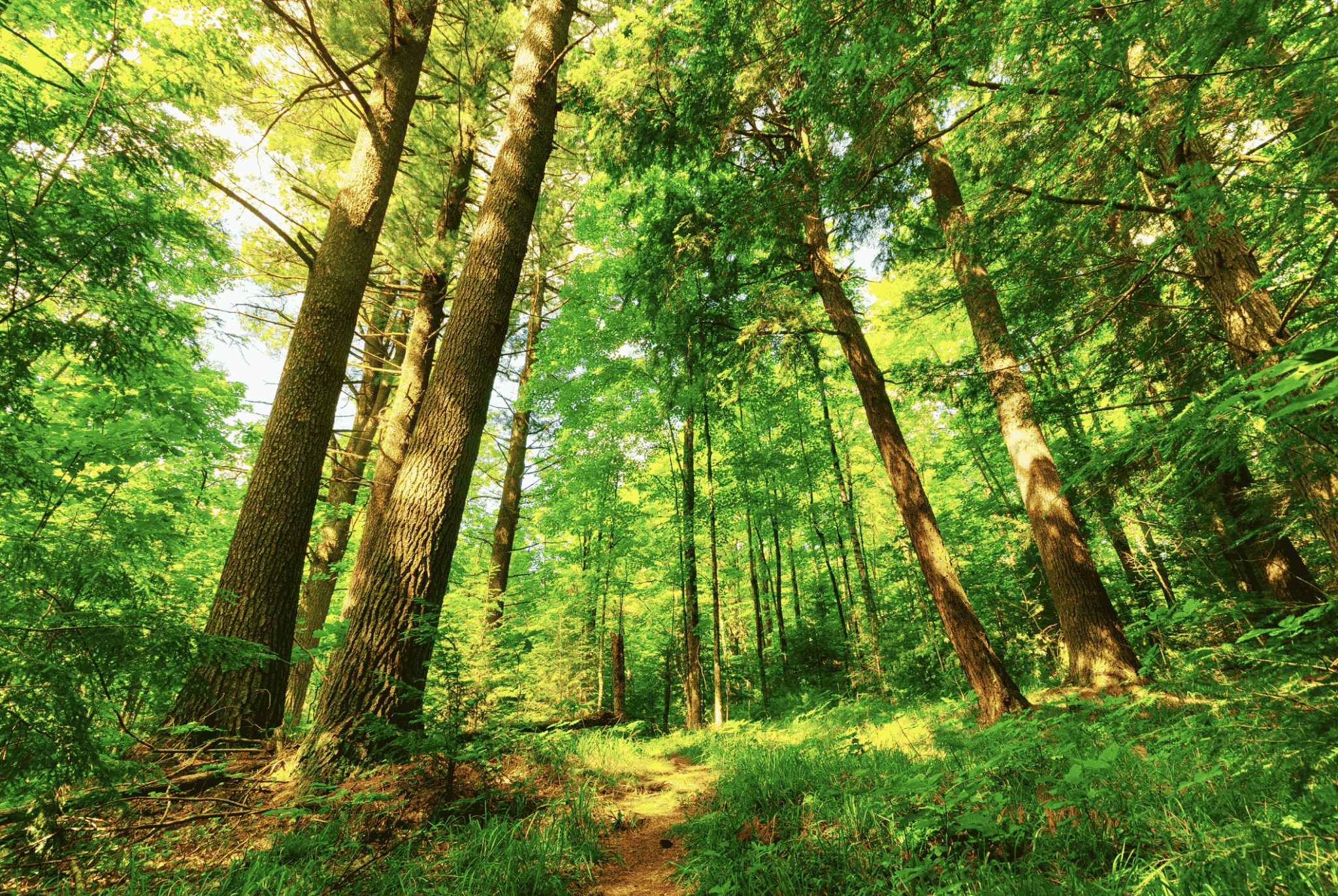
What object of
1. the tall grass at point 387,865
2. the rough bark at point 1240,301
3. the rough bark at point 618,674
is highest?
the rough bark at point 1240,301

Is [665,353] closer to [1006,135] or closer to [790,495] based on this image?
[1006,135]

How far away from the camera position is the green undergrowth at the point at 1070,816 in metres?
1.62

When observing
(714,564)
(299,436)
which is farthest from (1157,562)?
(299,436)

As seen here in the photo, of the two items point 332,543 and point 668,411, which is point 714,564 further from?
point 332,543

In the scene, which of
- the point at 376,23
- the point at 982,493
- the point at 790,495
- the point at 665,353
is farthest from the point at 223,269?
the point at 982,493

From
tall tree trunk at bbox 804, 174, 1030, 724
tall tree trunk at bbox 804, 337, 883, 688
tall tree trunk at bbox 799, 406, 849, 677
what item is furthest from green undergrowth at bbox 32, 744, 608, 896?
tall tree trunk at bbox 799, 406, 849, 677

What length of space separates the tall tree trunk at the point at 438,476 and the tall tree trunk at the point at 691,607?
466 centimetres

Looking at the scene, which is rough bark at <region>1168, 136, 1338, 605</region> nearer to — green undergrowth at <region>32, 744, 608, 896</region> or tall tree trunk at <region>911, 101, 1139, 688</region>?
tall tree trunk at <region>911, 101, 1139, 688</region>

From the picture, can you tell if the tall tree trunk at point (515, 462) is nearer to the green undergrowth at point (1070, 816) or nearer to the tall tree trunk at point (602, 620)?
the tall tree trunk at point (602, 620)

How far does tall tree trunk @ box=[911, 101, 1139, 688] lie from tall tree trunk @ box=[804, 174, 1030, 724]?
36.1 inches

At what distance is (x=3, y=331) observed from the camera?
8.48 ft

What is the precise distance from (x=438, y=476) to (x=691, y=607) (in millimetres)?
6780

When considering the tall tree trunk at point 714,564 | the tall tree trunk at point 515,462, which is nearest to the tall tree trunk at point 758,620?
the tall tree trunk at point 714,564

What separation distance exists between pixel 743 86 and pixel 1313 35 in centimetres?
482
